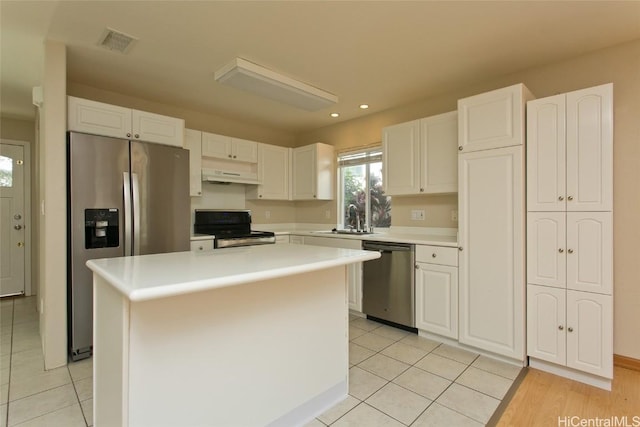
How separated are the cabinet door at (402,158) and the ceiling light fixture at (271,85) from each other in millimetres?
760

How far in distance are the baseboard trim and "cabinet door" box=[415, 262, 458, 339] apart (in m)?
1.12

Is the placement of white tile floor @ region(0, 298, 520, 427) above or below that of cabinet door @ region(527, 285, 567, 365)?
→ below

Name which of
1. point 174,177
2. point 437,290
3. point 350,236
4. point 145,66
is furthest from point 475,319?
point 145,66

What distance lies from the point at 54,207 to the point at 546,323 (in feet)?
12.3

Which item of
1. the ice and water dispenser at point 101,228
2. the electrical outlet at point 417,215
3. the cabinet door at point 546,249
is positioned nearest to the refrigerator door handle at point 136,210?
the ice and water dispenser at point 101,228

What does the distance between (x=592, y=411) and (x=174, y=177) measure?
11.7 feet

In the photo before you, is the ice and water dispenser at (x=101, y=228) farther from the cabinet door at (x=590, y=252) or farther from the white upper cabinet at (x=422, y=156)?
the cabinet door at (x=590, y=252)

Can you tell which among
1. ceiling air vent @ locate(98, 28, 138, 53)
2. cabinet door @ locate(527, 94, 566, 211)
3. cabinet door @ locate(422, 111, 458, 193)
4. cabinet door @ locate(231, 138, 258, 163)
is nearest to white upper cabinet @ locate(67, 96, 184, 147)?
ceiling air vent @ locate(98, 28, 138, 53)

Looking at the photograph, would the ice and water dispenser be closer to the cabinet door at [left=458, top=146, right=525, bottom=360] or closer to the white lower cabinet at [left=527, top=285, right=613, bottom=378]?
the cabinet door at [left=458, top=146, right=525, bottom=360]

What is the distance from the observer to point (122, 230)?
2.68m

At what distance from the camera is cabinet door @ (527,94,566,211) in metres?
2.25

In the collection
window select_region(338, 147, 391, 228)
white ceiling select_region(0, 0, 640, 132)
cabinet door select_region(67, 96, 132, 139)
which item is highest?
white ceiling select_region(0, 0, 640, 132)

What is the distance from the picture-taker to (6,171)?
4.27m

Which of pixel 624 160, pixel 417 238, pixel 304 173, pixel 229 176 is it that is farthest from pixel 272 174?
pixel 624 160
